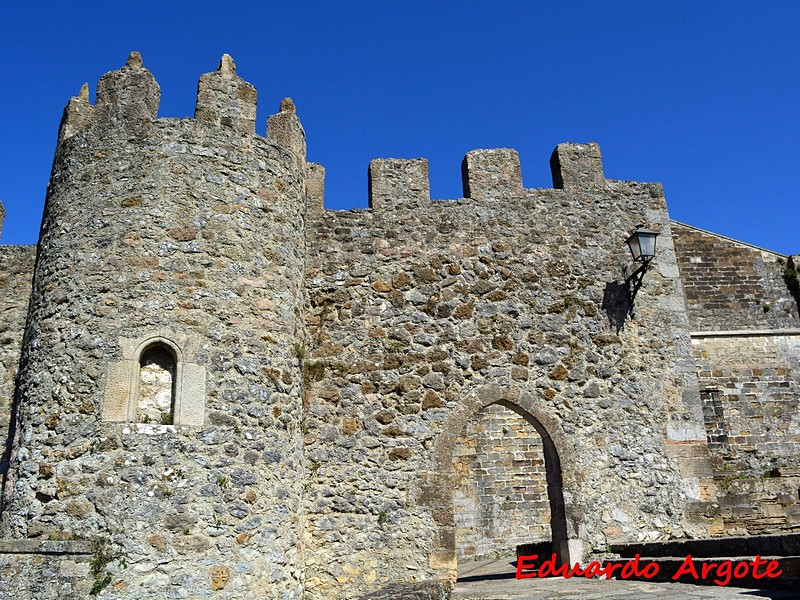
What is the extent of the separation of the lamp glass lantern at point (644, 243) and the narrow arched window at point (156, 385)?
219 inches

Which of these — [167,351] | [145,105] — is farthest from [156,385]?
[145,105]

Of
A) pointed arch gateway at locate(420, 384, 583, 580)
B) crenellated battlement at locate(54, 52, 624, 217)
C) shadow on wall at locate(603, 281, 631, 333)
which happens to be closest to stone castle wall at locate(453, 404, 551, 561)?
shadow on wall at locate(603, 281, 631, 333)

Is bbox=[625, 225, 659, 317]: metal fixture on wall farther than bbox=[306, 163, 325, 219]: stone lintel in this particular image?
No

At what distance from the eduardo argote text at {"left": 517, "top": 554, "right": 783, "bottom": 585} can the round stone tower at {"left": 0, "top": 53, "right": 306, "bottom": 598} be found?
289 centimetres

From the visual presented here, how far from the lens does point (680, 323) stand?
28.7 feet

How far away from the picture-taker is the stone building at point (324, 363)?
609cm

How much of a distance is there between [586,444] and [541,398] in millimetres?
732

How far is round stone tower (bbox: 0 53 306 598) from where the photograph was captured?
5949mm

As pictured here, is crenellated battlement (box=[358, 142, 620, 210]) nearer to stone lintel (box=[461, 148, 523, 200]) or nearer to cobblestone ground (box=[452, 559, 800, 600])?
stone lintel (box=[461, 148, 523, 200])

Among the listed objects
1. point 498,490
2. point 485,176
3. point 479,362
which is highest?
point 485,176

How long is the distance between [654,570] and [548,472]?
2058 millimetres

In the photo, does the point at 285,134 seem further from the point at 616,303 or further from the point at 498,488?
the point at 498,488

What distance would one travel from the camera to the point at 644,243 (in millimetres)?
8430

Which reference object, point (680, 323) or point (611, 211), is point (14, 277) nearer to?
point (611, 211)
